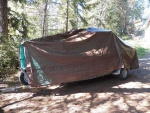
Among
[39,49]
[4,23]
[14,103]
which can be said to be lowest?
[14,103]

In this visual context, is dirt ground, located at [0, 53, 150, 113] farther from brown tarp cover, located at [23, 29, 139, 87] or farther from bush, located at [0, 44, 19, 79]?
bush, located at [0, 44, 19, 79]

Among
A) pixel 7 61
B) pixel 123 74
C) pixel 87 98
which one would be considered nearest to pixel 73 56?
pixel 87 98

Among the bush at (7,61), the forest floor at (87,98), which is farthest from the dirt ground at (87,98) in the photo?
the bush at (7,61)

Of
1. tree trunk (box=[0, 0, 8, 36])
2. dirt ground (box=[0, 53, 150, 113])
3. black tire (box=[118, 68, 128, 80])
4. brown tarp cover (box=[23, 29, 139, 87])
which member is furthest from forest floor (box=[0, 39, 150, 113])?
tree trunk (box=[0, 0, 8, 36])

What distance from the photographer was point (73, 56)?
22.8ft

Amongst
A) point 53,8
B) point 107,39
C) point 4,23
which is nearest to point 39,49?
point 107,39

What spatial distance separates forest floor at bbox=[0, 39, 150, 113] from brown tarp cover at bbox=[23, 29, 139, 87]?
0.47m

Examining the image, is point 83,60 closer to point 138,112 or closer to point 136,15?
point 138,112

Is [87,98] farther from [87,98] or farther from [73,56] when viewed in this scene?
[73,56]

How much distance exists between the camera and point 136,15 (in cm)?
5753

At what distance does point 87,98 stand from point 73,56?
1.55 metres

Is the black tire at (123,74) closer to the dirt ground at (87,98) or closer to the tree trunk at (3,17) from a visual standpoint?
the dirt ground at (87,98)

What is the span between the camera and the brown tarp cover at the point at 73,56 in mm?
6484

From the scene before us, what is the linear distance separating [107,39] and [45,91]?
3045mm
